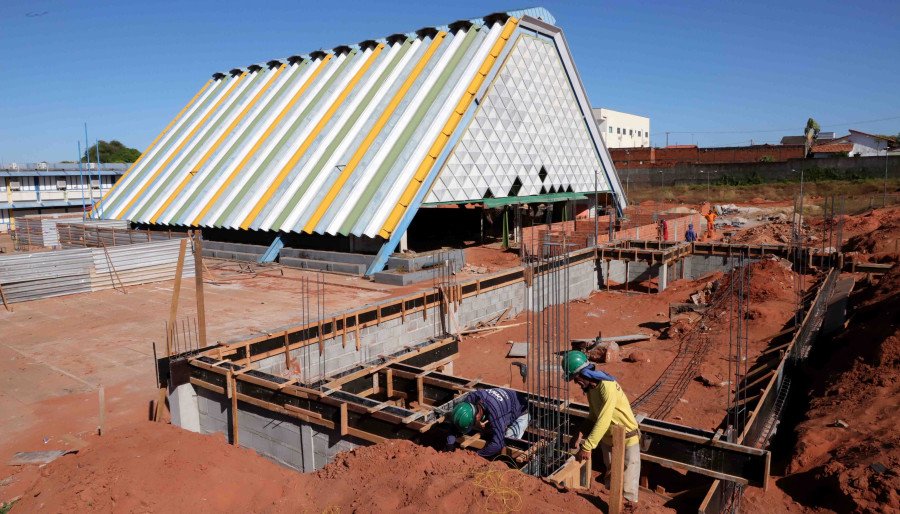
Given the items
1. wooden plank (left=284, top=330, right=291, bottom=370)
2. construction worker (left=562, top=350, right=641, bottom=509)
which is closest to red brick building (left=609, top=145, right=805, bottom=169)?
wooden plank (left=284, top=330, right=291, bottom=370)

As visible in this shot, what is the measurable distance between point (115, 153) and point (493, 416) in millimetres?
96530

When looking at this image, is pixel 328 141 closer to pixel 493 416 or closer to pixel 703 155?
pixel 493 416

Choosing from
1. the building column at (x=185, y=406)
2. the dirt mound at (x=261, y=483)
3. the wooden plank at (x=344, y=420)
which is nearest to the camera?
the dirt mound at (x=261, y=483)

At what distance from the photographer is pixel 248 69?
34312mm

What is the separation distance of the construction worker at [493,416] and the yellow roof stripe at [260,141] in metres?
21.8

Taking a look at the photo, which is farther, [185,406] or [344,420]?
[185,406]

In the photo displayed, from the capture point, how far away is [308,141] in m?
25.7

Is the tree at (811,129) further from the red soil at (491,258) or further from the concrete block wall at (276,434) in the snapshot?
→ the concrete block wall at (276,434)

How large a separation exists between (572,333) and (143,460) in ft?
43.7

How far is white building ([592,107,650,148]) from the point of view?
7655 centimetres

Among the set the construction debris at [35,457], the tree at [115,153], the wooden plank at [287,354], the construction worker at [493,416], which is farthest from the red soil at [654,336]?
the tree at [115,153]

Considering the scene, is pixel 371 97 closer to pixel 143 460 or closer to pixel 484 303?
pixel 484 303

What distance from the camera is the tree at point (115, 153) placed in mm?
84438

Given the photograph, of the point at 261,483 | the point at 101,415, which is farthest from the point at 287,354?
the point at 261,483
